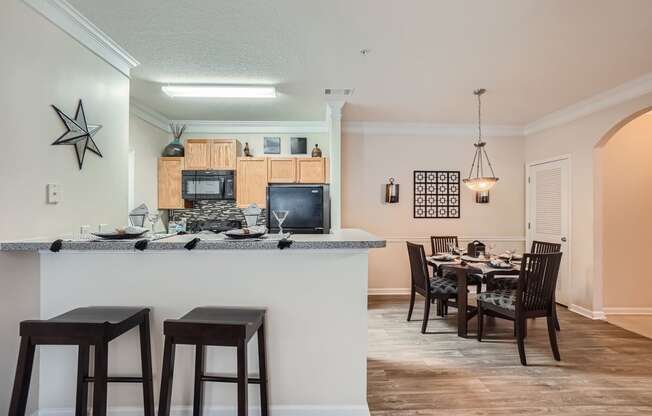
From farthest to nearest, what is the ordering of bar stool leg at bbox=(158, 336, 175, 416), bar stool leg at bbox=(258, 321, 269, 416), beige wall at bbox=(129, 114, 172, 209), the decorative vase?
the decorative vase < beige wall at bbox=(129, 114, 172, 209) < bar stool leg at bbox=(258, 321, 269, 416) < bar stool leg at bbox=(158, 336, 175, 416)

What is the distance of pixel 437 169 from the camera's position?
212 inches

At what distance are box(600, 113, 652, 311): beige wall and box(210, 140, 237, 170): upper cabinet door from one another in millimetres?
4717

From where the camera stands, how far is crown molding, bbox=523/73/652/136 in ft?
11.5

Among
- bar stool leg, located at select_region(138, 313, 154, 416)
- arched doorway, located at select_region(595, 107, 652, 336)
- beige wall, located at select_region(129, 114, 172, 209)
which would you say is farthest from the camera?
beige wall, located at select_region(129, 114, 172, 209)

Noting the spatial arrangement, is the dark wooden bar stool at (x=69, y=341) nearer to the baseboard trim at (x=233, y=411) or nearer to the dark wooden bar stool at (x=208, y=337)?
the dark wooden bar stool at (x=208, y=337)

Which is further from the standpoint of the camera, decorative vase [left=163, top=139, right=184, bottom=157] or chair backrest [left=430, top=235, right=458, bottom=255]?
decorative vase [left=163, top=139, right=184, bottom=157]

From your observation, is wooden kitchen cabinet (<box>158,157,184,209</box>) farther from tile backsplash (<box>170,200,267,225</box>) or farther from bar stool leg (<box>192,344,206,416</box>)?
bar stool leg (<box>192,344,206,416</box>)

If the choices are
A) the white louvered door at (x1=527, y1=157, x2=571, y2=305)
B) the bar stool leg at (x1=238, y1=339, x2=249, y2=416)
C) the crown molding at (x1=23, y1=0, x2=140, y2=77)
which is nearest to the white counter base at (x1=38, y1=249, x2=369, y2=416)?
the bar stool leg at (x1=238, y1=339, x2=249, y2=416)

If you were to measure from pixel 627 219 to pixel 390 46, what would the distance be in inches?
146

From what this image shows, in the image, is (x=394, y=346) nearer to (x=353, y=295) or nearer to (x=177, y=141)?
(x=353, y=295)

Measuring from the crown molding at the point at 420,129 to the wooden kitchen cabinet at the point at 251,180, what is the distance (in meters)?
1.37

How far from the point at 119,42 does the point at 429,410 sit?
350 centimetres

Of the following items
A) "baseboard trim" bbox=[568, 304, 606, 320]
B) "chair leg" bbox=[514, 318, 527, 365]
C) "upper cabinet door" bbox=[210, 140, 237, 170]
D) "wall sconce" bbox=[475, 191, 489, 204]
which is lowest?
"baseboard trim" bbox=[568, 304, 606, 320]

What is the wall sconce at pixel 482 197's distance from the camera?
5.35 meters
